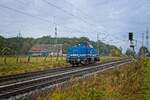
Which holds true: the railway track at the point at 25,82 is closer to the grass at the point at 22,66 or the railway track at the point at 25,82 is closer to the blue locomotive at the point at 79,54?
the grass at the point at 22,66

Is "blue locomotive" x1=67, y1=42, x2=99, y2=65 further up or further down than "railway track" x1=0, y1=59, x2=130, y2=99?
further up

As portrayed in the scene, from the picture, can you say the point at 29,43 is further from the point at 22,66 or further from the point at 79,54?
the point at 22,66

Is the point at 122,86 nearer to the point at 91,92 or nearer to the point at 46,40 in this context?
the point at 91,92

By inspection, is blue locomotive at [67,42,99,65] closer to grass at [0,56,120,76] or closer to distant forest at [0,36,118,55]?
grass at [0,56,120,76]

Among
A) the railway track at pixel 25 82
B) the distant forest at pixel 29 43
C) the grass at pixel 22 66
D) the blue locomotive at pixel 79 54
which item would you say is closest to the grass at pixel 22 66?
the grass at pixel 22 66

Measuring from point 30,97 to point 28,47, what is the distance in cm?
12906

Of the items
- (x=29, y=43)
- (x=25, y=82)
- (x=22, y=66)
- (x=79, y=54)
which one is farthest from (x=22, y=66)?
(x=29, y=43)

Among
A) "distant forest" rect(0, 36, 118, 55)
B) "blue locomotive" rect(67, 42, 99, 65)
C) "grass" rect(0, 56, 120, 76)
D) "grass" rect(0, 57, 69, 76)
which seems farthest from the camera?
"distant forest" rect(0, 36, 118, 55)

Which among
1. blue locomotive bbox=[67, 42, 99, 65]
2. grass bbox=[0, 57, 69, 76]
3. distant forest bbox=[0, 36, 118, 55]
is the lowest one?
grass bbox=[0, 57, 69, 76]

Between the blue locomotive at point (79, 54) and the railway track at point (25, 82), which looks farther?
the blue locomotive at point (79, 54)

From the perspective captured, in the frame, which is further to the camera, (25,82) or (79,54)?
(79,54)

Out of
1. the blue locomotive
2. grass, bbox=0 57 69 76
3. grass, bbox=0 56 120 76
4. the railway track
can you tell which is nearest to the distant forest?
grass, bbox=0 56 120 76

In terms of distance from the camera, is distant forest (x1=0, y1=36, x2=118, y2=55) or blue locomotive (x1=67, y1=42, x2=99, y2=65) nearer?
blue locomotive (x1=67, y1=42, x2=99, y2=65)

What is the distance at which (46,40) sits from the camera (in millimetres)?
166875
